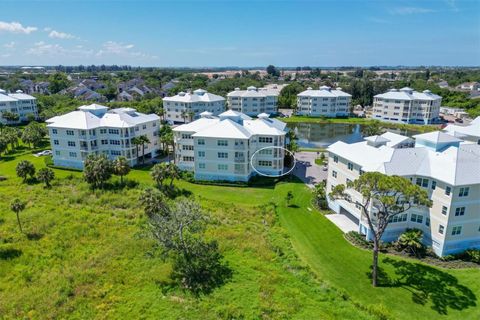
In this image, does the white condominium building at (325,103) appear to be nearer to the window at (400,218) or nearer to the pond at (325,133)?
the pond at (325,133)

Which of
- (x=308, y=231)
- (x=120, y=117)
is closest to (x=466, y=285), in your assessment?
(x=308, y=231)

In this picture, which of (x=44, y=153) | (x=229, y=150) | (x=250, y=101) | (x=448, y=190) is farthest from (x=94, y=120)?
(x=250, y=101)

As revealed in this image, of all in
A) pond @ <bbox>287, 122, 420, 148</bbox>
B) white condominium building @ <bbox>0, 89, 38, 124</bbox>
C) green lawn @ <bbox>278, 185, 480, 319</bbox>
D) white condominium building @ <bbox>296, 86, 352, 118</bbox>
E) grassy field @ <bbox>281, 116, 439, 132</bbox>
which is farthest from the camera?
white condominium building @ <bbox>296, 86, 352, 118</bbox>

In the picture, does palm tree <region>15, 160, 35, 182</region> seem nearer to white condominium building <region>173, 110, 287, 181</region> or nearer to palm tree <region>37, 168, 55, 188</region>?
palm tree <region>37, 168, 55, 188</region>

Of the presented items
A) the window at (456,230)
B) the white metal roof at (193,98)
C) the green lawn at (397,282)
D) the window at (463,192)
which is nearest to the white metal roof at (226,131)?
the green lawn at (397,282)

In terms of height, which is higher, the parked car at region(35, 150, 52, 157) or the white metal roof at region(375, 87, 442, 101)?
the white metal roof at region(375, 87, 442, 101)

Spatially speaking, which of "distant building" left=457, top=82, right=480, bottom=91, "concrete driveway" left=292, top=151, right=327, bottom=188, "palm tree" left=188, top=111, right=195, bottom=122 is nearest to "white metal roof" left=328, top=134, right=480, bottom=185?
"concrete driveway" left=292, top=151, right=327, bottom=188

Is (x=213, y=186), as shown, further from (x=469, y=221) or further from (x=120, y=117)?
(x=469, y=221)
